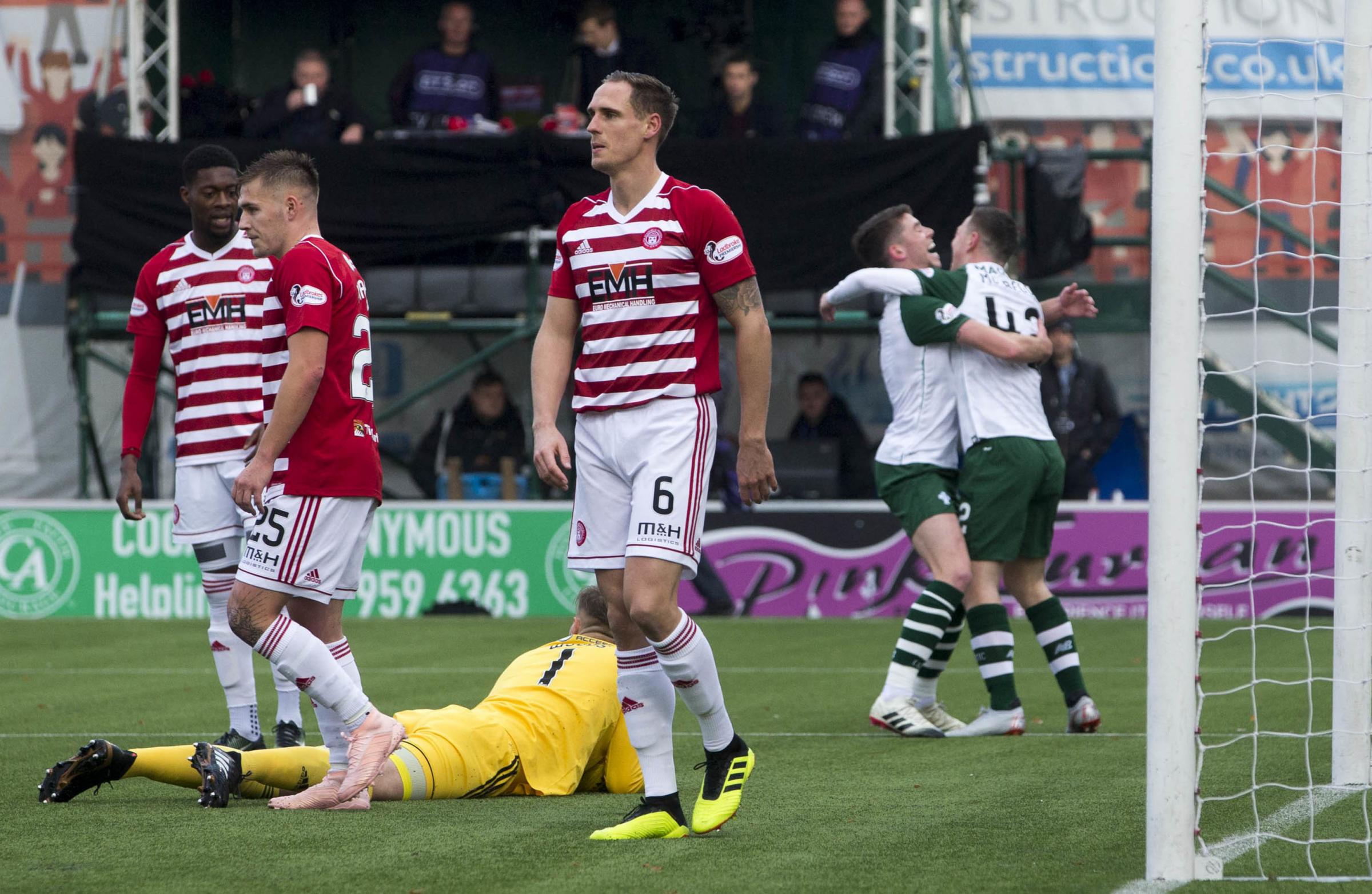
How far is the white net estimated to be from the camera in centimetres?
488

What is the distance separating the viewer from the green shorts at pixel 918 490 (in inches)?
289

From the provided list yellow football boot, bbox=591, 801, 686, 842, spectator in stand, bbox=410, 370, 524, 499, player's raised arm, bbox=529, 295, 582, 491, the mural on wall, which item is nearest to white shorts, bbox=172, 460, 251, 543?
player's raised arm, bbox=529, 295, 582, 491

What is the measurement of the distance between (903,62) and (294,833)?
40.7 feet

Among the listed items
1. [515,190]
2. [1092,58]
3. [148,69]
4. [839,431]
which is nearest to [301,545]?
[515,190]

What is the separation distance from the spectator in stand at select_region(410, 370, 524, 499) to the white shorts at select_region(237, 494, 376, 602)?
949cm

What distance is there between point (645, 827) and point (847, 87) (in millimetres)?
11323

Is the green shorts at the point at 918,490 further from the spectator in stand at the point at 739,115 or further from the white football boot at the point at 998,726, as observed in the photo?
the spectator in stand at the point at 739,115

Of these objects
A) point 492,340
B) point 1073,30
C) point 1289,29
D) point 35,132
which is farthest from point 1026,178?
point 35,132

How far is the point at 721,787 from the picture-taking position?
4.79m

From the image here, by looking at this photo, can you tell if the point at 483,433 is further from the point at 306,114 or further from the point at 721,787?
the point at 721,787

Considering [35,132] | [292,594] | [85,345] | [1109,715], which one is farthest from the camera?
[35,132]

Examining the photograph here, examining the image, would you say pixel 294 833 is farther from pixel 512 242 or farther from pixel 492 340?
pixel 492 340

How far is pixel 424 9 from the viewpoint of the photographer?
1809cm

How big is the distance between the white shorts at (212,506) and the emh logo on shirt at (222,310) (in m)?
0.52
